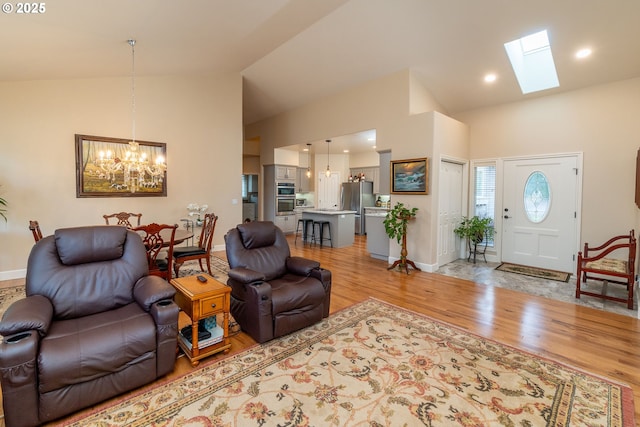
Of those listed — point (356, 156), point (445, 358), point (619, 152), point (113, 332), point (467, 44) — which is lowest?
point (445, 358)

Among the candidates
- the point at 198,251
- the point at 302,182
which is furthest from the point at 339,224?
the point at 198,251

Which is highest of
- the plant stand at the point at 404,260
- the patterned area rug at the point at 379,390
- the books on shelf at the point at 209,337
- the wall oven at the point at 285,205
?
the wall oven at the point at 285,205

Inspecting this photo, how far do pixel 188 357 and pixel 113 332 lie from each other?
68 cm

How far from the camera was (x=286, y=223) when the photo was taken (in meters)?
9.43

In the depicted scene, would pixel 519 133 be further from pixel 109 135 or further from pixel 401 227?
→ pixel 109 135

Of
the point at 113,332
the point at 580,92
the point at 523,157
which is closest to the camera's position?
the point at 113,332

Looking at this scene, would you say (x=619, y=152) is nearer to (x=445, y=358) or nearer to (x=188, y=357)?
(x=445, y=358)

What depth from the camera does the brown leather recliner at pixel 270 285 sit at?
2.69 metres

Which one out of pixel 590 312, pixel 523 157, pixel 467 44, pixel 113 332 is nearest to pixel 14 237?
pixel 113 332

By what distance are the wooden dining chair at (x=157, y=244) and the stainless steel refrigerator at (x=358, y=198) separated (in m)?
6.46

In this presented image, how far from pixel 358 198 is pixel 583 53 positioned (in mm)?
6173

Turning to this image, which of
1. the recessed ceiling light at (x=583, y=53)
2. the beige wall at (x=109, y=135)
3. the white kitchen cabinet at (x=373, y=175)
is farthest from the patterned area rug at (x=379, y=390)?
the white kitchen cabinet at (x=373, y=175)

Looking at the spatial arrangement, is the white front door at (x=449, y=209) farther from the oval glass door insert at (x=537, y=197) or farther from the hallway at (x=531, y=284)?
the oval glass door insert at (x=537, y=197)

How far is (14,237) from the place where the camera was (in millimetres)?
4613
